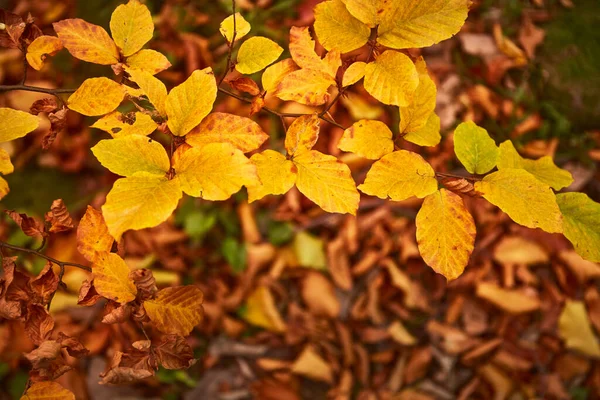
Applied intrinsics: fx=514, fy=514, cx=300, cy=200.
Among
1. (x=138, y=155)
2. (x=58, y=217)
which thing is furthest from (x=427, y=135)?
(x=58, y=217)

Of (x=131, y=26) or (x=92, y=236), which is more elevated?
(x=131, y=26)

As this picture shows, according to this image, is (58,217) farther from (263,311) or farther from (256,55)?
(263,311)

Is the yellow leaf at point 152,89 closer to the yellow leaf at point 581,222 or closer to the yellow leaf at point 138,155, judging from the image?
the yellow leaf at point 138,155

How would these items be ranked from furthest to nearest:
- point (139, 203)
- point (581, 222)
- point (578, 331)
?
point (578, 331) < point (581, 222) < point (139, 203)

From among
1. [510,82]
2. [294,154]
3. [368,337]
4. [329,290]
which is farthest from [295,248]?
[294,154]

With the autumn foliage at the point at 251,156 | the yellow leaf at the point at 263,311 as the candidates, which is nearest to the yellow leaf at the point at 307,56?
the autumn foliage at the point at 251,156

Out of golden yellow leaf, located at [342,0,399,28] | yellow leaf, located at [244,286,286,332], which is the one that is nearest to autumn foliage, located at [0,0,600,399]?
golden yellow leaf, located at [342,0,399,28]
